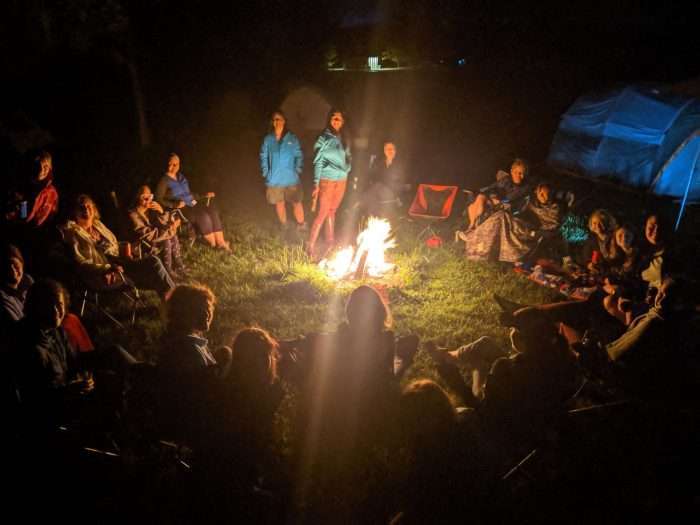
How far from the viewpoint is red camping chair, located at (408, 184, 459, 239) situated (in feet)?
29.0

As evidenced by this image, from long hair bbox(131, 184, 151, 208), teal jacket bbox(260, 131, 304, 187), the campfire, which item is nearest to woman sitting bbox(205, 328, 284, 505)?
the campfire

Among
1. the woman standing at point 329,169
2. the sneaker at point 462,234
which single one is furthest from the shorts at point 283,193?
the sneaker at point 462,234

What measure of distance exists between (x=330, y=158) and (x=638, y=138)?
26.0 feet

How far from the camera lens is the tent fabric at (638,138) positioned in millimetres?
10852

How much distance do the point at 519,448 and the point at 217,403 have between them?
214 centimetres

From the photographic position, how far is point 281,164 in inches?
322

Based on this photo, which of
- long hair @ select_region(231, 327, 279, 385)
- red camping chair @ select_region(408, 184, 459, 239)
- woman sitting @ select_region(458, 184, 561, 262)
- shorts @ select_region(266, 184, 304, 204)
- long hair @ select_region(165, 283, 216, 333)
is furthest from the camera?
red camping chair @ select_region(408, 184, 459, 239)

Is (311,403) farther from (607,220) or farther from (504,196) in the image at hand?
(504,196)

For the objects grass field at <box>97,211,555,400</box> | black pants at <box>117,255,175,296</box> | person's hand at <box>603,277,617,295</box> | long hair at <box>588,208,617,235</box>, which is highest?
long hair at <box>588,208,617,235</box>

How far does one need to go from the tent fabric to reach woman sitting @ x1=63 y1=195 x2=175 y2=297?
1020 cm

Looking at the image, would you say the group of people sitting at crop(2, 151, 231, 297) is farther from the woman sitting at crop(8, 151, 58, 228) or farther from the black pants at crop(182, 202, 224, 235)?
the black pants at crop(182, 202, 224, 235)

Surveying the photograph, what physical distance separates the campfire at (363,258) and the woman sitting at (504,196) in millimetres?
1773

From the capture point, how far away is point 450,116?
615 inches

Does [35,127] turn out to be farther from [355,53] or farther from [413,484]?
[413,484]
